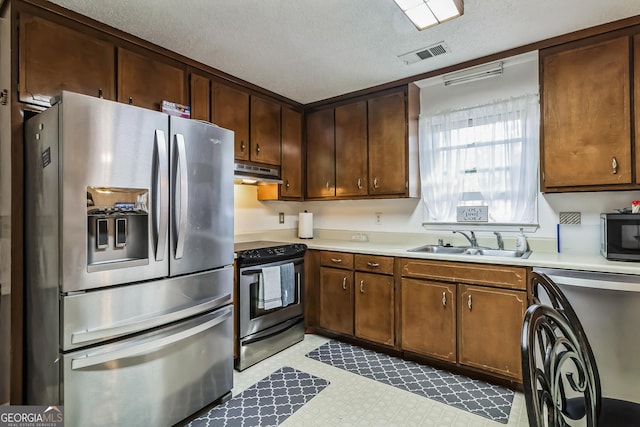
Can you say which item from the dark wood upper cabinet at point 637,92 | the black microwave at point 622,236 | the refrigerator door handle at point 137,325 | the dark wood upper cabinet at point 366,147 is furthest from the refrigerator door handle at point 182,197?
the dark wood upper cabinet at point 637,92

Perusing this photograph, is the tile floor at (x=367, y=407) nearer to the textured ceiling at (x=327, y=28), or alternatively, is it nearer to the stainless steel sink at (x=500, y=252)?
the stainless steel sink at (x=500, y=252)

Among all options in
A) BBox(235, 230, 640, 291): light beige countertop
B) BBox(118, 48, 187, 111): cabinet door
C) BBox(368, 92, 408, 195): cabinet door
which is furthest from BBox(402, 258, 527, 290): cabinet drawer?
BBox(118, 48, 187, 111): cabinet door

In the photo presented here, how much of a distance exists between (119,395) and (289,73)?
2570 mm

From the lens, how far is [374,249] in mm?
2904

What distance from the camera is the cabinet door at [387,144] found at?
10.3ft

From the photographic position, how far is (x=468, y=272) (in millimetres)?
2426

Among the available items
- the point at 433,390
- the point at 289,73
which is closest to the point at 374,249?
the point at 433,390

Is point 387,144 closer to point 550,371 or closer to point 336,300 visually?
point 336,300

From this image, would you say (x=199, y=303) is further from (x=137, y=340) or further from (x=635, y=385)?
(x=635, y=385)

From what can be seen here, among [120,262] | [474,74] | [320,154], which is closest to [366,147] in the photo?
[320,154]

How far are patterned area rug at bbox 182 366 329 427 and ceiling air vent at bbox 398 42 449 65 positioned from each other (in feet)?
8.24

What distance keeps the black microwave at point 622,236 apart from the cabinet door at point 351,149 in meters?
1.87

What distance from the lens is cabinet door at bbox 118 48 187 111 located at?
88.7 inches

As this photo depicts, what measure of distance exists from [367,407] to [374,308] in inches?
35.3
